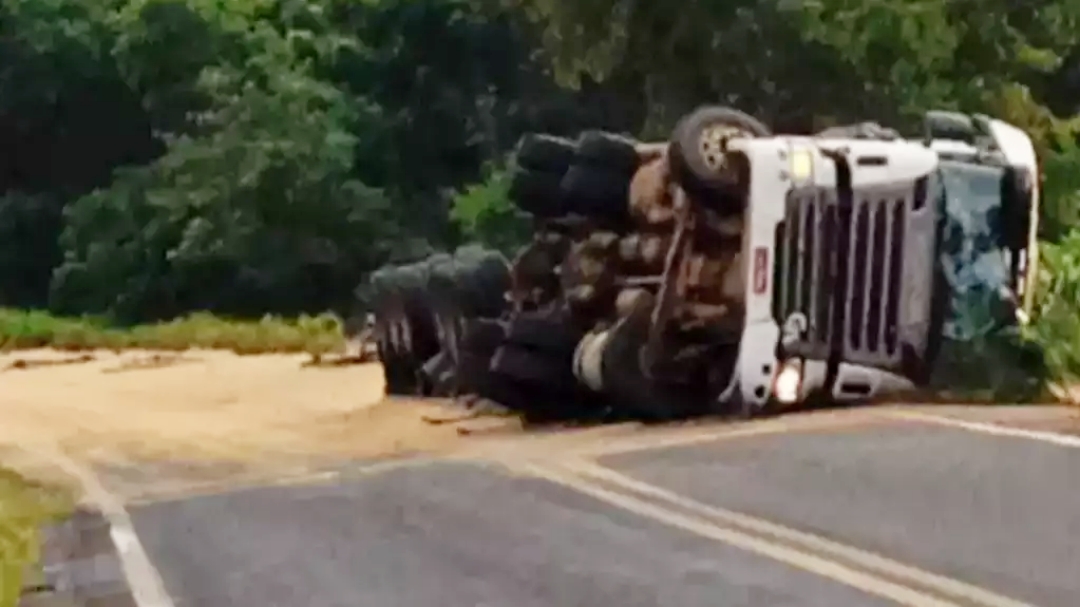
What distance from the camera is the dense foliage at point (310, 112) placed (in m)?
17.2

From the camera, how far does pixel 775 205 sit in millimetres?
8508

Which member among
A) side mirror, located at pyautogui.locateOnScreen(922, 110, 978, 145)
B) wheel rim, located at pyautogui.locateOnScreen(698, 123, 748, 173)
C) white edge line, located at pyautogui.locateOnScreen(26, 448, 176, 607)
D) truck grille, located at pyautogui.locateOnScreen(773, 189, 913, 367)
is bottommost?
white edge line, located at pyautogui.locateOnScreen(26, 448, 176, 607)

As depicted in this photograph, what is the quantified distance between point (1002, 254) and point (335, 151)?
17.7 meters

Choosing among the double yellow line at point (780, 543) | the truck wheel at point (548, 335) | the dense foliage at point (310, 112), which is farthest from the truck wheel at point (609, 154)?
the dense foliage at point (310, 112)

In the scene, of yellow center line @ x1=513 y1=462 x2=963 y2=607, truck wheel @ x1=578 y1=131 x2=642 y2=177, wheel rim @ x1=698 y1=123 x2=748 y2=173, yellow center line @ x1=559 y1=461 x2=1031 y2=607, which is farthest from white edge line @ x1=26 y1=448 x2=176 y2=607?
wheel rim @ x1=698 y1=123 x2=748 y2=173

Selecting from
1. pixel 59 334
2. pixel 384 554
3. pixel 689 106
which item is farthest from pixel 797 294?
pixel 59 334

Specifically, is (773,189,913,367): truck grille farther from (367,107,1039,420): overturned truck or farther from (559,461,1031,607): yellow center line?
(559,461,1031,607): yellow center line

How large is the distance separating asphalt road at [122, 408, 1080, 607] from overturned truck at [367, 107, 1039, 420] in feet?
3.63

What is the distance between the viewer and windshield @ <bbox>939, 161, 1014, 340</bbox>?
8805 mm

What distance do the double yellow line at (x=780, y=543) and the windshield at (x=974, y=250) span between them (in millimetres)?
2583

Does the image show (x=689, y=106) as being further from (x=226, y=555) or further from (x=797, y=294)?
(x=226, y=555)

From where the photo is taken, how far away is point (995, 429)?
7395mm

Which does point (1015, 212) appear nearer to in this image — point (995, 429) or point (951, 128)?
point (951, 128)

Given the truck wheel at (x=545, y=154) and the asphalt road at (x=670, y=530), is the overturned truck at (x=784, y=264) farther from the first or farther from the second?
the asphalt road at (x=670, y=530)
